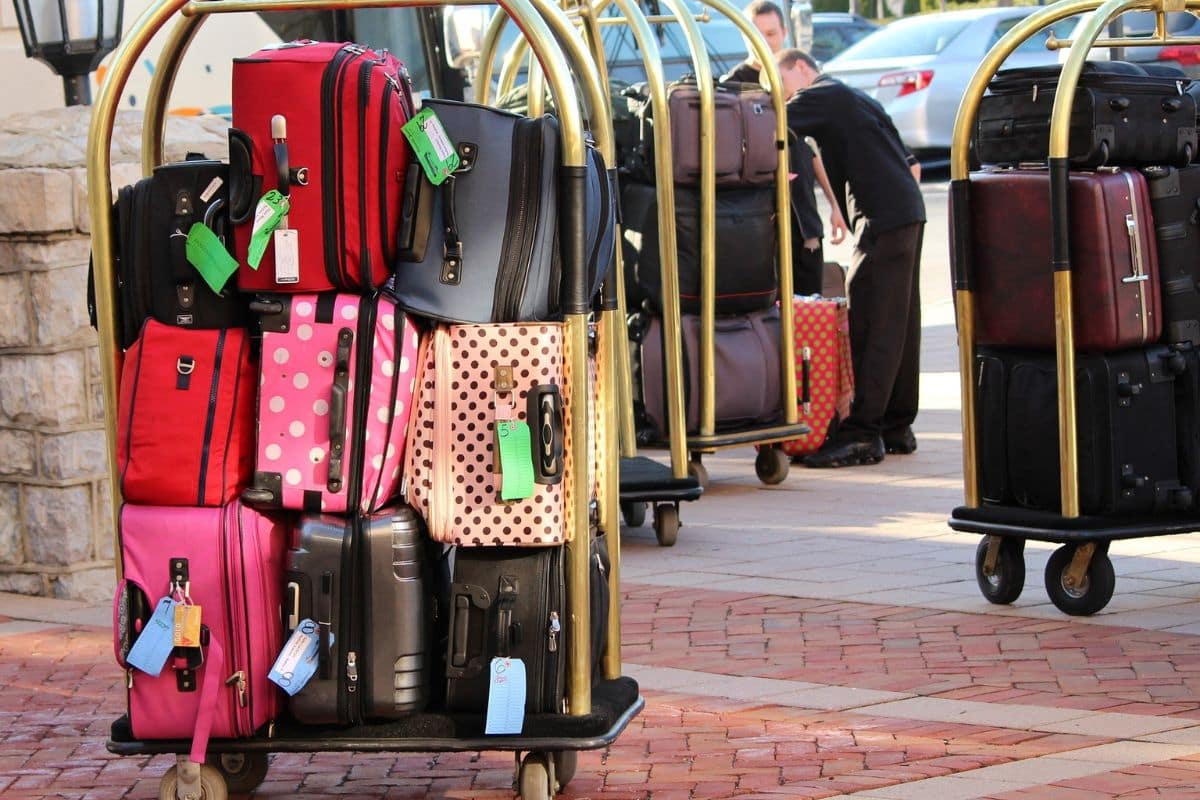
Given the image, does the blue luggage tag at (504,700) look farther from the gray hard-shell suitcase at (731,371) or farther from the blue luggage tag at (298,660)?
the gray hard-shell suitcase at (731,371)

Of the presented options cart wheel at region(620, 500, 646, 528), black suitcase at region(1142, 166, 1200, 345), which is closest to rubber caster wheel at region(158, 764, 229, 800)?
black suitcase at region(1142, 166, 1200, 345)

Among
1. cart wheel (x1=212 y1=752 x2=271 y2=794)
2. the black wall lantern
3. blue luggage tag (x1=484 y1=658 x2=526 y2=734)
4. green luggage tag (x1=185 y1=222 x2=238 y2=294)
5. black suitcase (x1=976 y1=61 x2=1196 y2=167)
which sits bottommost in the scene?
cart wheel (x1=212 y1=752 x2=271 y2=794)

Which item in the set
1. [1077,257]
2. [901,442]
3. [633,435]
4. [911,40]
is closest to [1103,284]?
[1077,257]

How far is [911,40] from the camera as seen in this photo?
21.6 metres

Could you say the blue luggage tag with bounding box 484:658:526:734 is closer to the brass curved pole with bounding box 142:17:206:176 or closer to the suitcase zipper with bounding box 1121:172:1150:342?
the brass curved pole with bounding box 142:17:206:176

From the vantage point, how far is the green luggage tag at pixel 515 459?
4.22m

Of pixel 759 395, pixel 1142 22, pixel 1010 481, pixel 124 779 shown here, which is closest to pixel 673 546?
pixel 759 395

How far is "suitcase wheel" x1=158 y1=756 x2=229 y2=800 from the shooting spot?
4.41 metres

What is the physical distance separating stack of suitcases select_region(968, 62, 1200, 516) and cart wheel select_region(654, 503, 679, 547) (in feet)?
5.41

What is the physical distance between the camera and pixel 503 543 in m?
4.30

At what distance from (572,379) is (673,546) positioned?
348 centimetres

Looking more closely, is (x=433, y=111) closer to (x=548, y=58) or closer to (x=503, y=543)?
(x=548, y=58)

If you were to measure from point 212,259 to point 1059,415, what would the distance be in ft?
9.48

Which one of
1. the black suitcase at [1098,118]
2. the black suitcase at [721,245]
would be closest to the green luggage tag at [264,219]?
the black suitcase at [1098,118]
